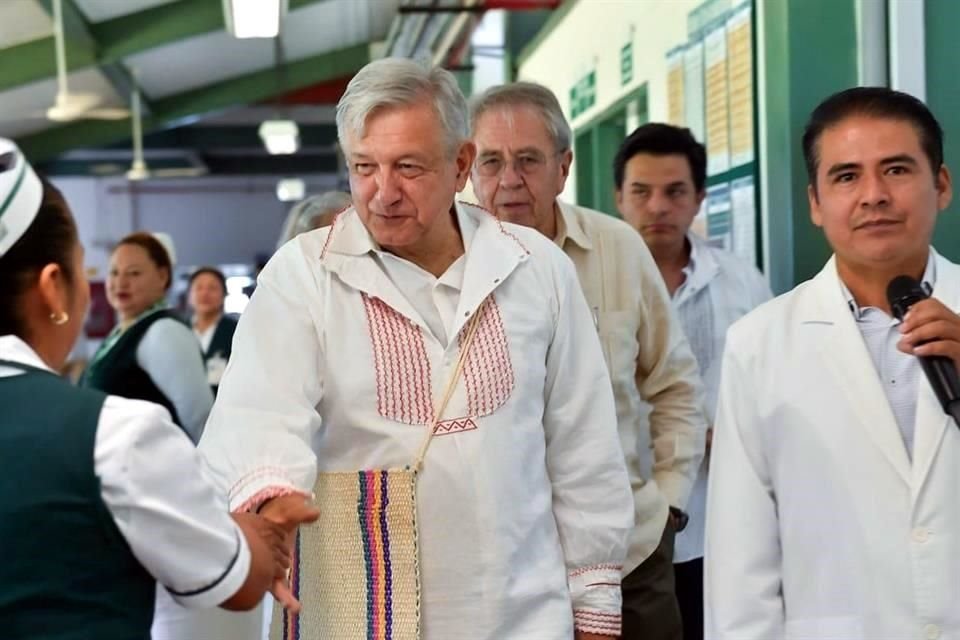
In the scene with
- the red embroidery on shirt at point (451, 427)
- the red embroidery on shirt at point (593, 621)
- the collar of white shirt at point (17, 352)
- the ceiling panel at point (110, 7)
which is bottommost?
the red embroidery on shirt at point (593, 621)

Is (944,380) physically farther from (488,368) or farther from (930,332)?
(488,368)

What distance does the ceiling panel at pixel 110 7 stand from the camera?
33.6 ft

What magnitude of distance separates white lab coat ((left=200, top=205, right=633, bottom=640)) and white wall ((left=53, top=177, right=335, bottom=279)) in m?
21.9

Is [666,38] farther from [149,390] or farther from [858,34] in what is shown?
[149,390]

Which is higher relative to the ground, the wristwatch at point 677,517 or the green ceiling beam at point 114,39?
the green ceiling beam at point 114,39

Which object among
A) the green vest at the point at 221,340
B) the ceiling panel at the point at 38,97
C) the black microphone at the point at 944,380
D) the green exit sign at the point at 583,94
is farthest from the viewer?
the ceiling panel at the point at 38,97

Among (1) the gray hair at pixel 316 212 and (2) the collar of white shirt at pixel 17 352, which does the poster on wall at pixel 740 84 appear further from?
(2) the collar of white shirt at pixel 17 352

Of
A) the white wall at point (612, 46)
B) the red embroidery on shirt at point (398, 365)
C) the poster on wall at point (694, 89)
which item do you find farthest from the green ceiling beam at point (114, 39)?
the red embroidery on shirt at point (398, 365)

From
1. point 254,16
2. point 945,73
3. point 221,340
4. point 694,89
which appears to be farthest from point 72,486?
point 221,340

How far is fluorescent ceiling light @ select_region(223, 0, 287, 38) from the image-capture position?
6195 mm

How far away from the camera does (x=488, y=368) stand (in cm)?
208

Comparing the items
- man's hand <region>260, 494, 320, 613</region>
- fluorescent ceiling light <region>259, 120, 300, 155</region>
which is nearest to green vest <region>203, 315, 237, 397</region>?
man's hand <region>260, 494, 320, 613</region>

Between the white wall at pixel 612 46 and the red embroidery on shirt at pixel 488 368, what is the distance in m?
2.33

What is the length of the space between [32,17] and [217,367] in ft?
16.6
